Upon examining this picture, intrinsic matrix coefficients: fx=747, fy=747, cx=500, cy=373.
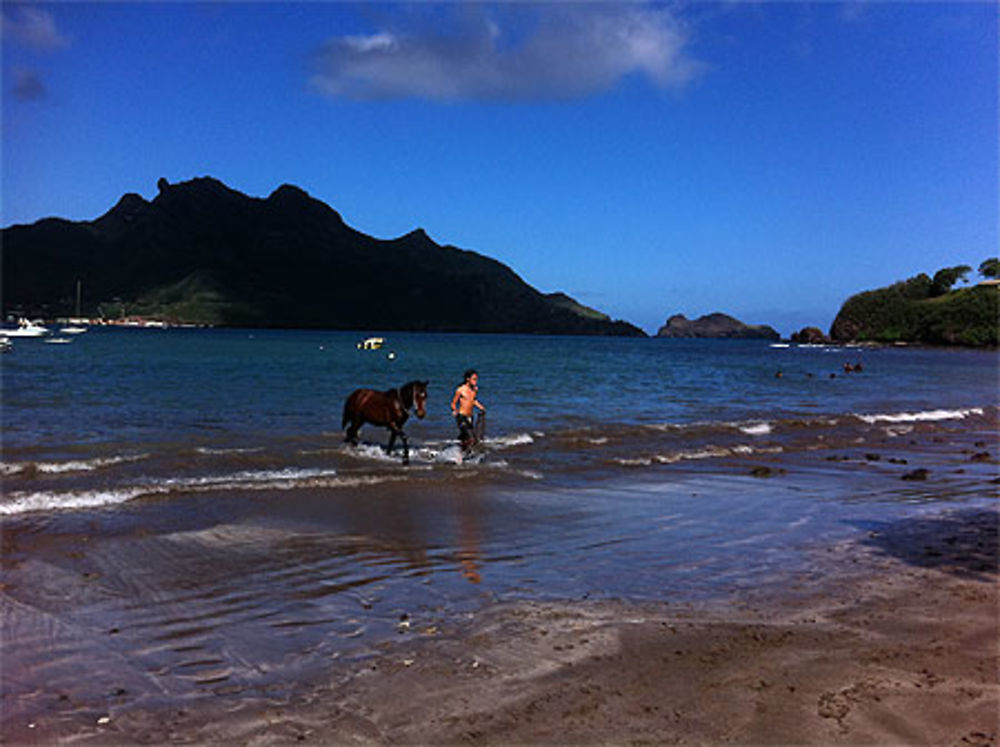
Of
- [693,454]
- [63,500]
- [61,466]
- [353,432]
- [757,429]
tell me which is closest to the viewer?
[63,500]

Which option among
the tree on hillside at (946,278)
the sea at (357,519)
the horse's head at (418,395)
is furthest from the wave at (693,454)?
the tree on hillside at (946,278)

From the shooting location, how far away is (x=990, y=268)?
19138 cm

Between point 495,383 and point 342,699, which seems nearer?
point 342,699

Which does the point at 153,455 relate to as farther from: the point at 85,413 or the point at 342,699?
the point at 342,699

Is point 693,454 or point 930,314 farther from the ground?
point 930,314

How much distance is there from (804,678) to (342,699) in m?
3.49

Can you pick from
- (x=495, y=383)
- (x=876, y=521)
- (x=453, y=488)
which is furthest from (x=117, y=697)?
(x=495, y=383)

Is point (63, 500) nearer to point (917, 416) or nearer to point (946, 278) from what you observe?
point (917, 416)

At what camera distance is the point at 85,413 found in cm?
2459

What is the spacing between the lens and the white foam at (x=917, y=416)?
1194 inches

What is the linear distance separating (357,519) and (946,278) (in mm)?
211326

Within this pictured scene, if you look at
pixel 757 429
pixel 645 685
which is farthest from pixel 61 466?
pixel 757 429

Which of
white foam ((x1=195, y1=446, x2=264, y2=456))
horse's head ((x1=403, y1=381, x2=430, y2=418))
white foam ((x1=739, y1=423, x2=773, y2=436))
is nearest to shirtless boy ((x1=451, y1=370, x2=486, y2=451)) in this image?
horse's head ((x1=403, y1=381, x2=430, y2=418))

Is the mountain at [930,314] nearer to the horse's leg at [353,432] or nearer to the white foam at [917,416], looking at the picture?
the white foam at [917,416]
